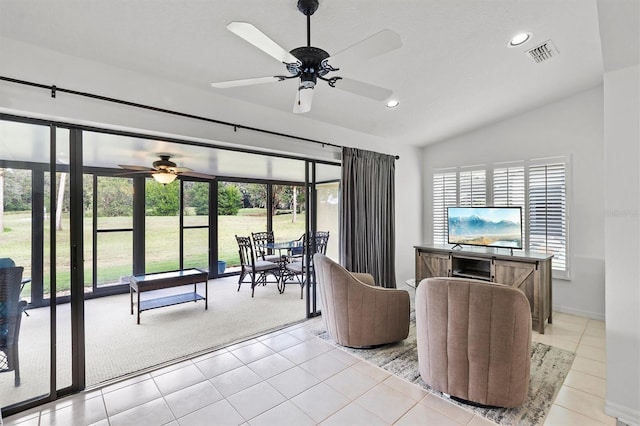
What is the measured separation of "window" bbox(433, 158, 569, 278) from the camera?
13.7 feet

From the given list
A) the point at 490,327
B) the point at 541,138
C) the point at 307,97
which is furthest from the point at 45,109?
Result: the point at 541,138

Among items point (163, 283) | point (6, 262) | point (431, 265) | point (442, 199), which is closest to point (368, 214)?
point (431, 265)

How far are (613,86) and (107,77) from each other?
12.6ft

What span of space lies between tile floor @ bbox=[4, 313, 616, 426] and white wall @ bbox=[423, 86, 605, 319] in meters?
1.28

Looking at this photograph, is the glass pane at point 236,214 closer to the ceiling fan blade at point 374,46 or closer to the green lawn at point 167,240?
the green lawn at point 167,240

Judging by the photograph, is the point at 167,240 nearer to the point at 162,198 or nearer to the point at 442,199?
the point at 162,198

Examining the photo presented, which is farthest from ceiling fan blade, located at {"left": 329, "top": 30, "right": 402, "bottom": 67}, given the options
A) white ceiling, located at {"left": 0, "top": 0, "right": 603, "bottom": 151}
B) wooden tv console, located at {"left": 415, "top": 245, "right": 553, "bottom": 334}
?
wooden tv console, located at {"left": 415, "top": 245, "right": 553, "bottom": 334}

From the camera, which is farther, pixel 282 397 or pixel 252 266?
pixel 252 266

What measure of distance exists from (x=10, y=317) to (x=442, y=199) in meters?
5.57

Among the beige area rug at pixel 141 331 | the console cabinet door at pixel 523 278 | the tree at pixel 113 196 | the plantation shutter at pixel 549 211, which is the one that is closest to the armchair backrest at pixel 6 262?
the beige area rug at pixel 141 331

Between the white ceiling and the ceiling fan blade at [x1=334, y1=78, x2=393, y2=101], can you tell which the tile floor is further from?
the white ceiling

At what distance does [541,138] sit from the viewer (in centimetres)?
434

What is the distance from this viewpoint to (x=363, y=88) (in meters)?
2.12

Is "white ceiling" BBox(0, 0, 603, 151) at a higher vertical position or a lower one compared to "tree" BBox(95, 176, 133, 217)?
higher
